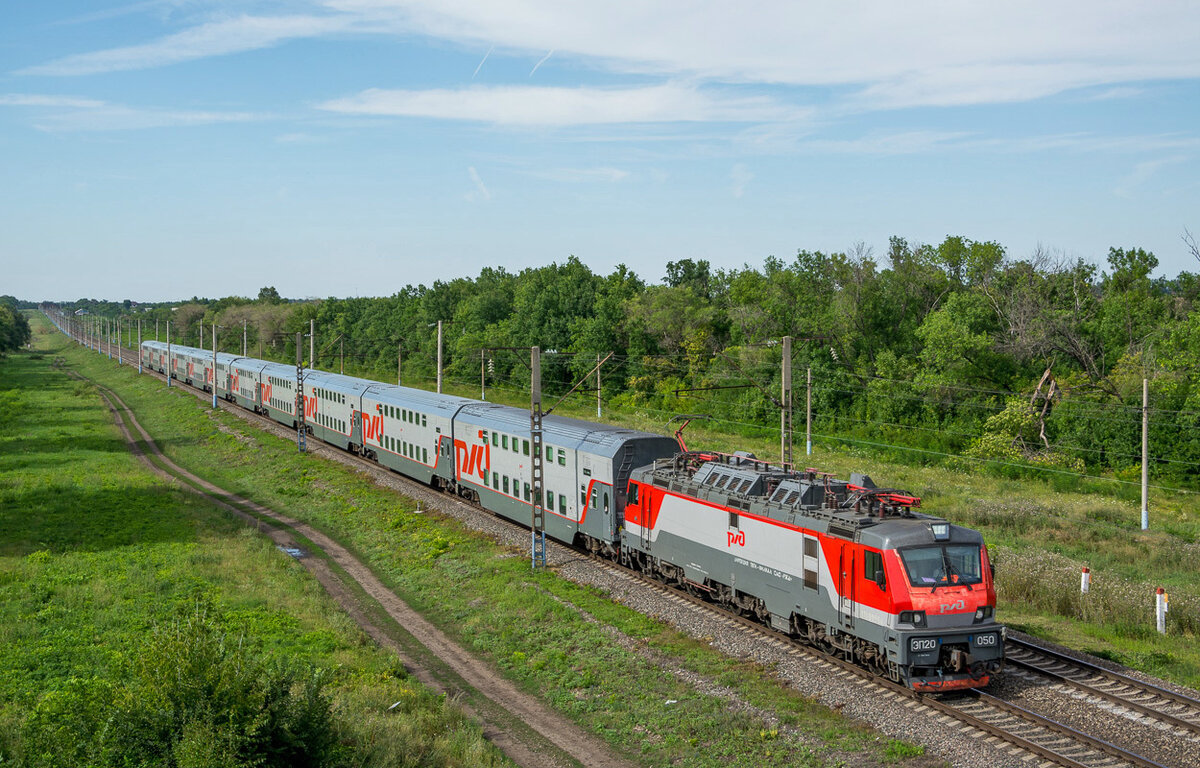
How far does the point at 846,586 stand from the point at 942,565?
82.6 inches

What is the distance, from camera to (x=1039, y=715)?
17250mm

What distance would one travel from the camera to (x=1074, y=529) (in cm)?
3728

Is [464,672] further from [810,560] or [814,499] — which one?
[814,499]

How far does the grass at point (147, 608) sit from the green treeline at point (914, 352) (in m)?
16.8

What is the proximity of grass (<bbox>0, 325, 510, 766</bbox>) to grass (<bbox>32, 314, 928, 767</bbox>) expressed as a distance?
2.85 metres

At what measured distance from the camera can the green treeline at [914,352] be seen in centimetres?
5009

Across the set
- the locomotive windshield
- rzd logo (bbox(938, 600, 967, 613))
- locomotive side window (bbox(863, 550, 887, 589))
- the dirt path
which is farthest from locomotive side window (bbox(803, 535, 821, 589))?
the dirt path

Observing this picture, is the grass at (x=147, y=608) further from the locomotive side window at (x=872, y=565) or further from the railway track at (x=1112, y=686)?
the railway track at (x=1112, y=686)

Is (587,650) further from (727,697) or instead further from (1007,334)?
(1007,334)

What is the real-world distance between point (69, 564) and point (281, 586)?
844 cm

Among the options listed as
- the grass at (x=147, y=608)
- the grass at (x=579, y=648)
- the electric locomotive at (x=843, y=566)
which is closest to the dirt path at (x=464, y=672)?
the grass at (x=579, y=648)

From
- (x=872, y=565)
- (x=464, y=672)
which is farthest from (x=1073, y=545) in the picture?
(x=464, y=672)

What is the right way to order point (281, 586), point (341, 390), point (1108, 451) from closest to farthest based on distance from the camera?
point (281, 586) < point (1108, 451) < point (341, 390)

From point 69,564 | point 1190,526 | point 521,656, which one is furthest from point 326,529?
point 1190,526
